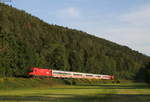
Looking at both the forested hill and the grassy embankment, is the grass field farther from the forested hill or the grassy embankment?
the forested hill

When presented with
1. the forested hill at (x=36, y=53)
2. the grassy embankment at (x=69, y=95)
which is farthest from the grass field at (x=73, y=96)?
the forested hill at (x=36, y=53)

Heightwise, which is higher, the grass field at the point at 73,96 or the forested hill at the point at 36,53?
the forested hill at the point at 36,53

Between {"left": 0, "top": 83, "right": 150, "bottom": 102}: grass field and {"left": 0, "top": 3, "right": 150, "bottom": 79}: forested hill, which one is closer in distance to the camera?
{"left": 0, "top": 83, "right": 150, "bottom": 102}: grass field

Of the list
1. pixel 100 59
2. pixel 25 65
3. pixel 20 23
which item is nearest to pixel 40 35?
pixel 20 23

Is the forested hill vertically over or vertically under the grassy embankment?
over

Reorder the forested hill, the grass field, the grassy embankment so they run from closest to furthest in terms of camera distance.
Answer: the grass field, the grassy embankment, the forested hill

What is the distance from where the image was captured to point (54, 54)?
122312 millimetres

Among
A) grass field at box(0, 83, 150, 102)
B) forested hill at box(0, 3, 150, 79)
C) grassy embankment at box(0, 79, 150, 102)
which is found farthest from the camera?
forested hill at box(0, 3, 150, 79)

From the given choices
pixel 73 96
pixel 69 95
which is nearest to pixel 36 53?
pixel 69 95

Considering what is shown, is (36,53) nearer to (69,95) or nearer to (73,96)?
(69,95)

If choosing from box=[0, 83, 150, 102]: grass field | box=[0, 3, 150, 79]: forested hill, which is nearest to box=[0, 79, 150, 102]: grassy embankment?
box=[0, 83, 150, 102]: grass field

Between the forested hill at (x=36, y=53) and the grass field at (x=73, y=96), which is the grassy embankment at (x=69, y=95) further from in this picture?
the forested hill at (x=36, y=53)

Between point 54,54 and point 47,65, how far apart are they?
886cm

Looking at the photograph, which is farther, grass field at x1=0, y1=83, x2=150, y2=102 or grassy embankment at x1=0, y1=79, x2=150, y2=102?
grassy embankment at x1=0, y1=79, x2=150, y2=102
